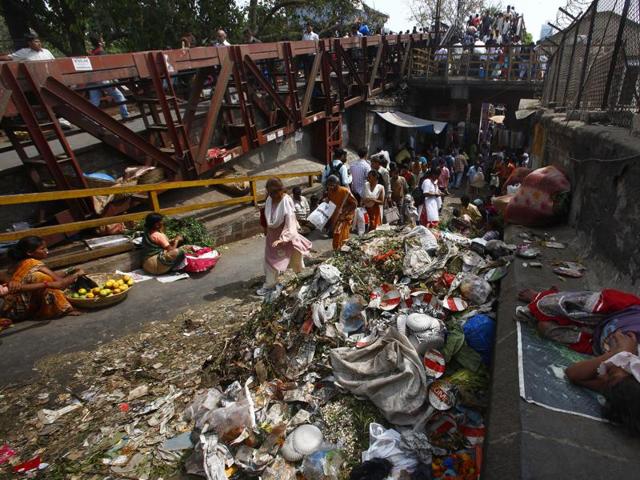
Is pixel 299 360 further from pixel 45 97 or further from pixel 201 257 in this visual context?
pixel 45 97

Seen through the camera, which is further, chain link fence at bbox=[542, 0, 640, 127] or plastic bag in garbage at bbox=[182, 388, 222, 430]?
chain link fence at bbox=[542, 0, 640, 127]

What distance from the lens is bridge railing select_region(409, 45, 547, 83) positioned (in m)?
15.2

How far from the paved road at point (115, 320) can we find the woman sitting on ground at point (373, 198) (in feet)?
6.70

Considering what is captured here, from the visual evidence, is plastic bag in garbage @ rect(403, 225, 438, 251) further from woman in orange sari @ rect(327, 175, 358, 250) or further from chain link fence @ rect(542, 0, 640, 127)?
chain link fence @ rect(542, 0, 640, 127)

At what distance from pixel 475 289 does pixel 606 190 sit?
1.48 metres

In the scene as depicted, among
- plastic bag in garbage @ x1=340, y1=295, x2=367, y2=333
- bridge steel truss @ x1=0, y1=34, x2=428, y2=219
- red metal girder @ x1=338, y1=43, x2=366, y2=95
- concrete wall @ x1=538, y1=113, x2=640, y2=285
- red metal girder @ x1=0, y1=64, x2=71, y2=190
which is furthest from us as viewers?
red metal girder @ x1=338, y1=43, x2=366, y2=95

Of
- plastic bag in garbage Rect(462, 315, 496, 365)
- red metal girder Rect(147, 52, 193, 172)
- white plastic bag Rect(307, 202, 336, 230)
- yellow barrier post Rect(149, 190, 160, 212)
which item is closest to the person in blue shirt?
white plastic bag Rect(307, 202, 336, 230)

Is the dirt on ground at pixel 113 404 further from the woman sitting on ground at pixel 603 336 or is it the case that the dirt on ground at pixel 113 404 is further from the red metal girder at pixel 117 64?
the red metal girder at pixel 117 64

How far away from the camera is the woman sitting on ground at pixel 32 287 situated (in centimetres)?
438

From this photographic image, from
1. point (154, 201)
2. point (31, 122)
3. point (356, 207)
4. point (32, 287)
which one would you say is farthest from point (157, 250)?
point (356, 207)

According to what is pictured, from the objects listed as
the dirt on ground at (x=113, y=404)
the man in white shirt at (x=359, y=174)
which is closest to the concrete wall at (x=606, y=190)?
the man in white shirt at (x=359, y=174)

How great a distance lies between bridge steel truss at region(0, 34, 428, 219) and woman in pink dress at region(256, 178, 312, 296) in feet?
9.53

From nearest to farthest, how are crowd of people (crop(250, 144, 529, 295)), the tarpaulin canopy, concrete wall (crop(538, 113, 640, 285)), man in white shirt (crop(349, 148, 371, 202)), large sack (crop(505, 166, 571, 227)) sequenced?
1. concrete wall (crop(538, 113, 640, 285))
2. large sack (crop(505, 166, 571, 227))
3. crowd of people (crop(250, 144, 529, 295))
4. man in white shirt (crop(349, 148, 371, 202))
5. the tarpaulin canopy

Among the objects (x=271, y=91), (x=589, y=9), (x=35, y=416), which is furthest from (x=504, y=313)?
(x=271, y=91)
